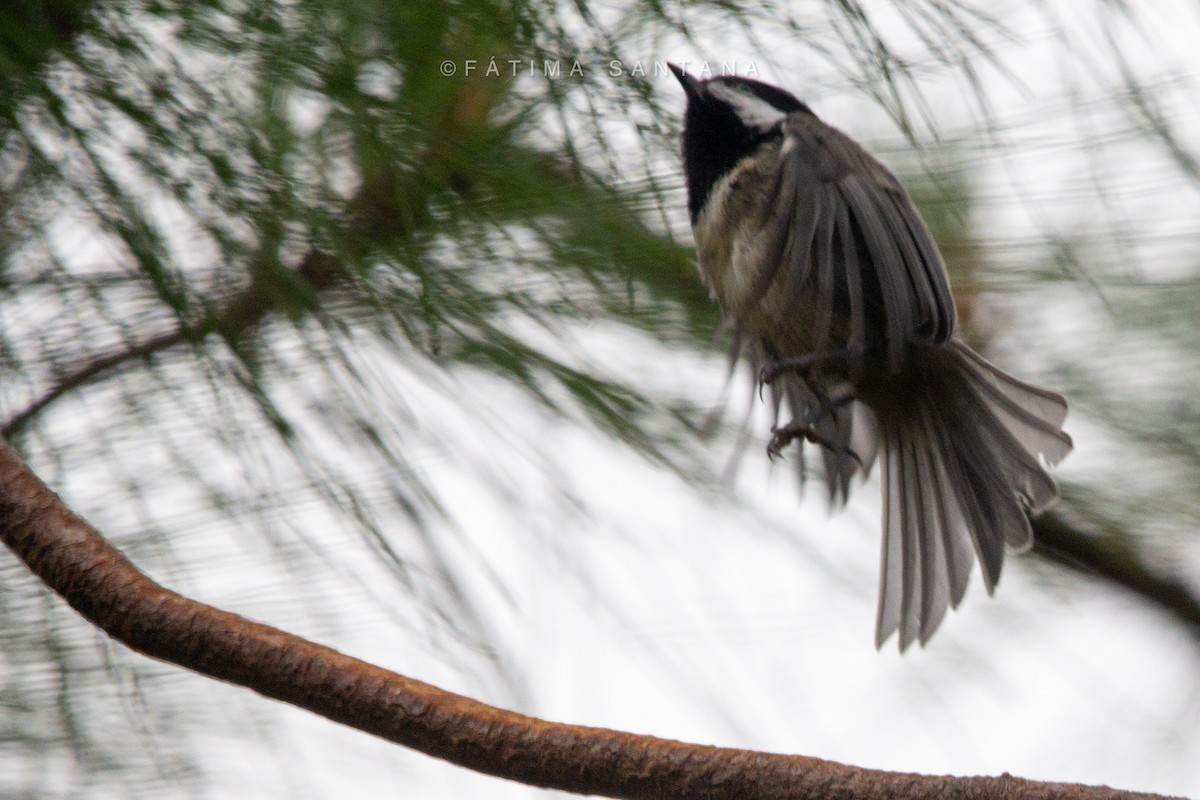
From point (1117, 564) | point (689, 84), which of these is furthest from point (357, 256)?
point (1117, 564)

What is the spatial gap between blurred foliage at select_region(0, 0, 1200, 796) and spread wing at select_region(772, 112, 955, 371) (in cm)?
5

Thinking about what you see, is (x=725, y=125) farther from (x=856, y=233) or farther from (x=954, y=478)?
(x=954, y=478)

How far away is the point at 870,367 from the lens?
91cm

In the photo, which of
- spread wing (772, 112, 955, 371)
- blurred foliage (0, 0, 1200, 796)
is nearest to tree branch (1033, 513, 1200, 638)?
blurred foliage (0, 0, 1200, 796)

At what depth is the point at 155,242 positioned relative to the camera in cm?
87

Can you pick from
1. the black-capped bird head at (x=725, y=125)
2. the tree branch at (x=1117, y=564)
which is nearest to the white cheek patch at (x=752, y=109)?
the black-capped bird head at (x=725, y=125)

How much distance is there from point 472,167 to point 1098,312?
1.89 ft

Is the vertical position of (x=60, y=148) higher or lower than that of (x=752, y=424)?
higher

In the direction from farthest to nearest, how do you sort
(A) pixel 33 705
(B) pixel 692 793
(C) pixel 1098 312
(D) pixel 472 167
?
(C) pixel 1098 312 < (A) pixel 33 705 < (D) pixel 472 167 < (B) pixel 692 793

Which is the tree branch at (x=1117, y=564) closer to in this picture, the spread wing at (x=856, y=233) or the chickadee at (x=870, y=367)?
the chickadee at (x=870, y=367)

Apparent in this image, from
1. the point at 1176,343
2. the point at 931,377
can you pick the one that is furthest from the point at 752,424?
the point at 1176,343

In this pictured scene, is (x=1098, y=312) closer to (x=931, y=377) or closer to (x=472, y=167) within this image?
(x=931, y=377)

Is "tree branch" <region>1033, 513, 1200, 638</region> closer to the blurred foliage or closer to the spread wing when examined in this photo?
the blurred foliage

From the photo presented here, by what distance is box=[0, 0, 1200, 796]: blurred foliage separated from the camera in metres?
0.87
